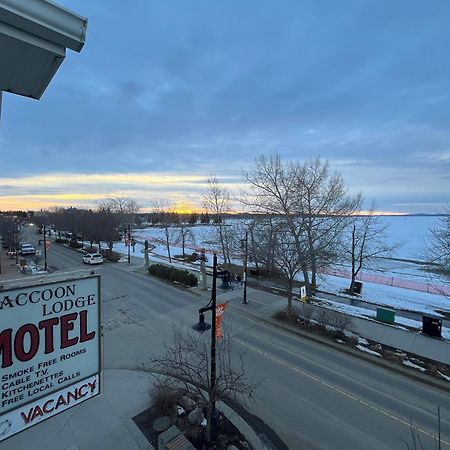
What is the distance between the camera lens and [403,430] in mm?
7984

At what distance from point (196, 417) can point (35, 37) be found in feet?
28.6

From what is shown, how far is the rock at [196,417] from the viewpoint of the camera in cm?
767

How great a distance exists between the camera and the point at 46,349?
237 centimetres

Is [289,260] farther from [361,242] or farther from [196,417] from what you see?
[361,242]

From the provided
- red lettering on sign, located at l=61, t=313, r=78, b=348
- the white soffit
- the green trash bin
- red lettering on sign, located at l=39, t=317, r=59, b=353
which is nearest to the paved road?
the green trash bin

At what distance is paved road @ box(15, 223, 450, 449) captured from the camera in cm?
780

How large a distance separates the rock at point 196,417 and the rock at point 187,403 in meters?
0.38

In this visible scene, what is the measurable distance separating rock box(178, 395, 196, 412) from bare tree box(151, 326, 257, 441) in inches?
11.0

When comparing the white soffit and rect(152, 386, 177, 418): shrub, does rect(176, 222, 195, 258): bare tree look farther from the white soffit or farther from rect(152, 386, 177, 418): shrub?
the white soffit

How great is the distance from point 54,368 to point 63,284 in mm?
704

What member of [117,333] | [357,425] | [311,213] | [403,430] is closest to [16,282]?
[357,425]

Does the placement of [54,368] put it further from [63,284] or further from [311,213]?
[311,213]

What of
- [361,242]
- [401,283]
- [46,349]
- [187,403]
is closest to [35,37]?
[46,349]

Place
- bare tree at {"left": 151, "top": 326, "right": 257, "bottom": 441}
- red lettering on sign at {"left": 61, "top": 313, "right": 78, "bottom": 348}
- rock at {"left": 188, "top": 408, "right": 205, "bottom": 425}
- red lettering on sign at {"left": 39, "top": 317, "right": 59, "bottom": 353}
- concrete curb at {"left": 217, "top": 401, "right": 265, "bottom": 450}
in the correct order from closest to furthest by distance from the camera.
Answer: red lettering on sign at {"left": 39, "top": 317, "right": 59, "bottom": 353}, red lettering on sign at {"left": 61, "top": 313, "right": 78, "bottom": 348}, bare tree at {"left": 151, "top": 326, "right": 257, "bottom": 441}, concrete curb at {"left": 217, "top": 401, "right": 265, "bottom": 450}, rock at {"left": 188, "top": 408, "right": 205, "bottom": 425}
